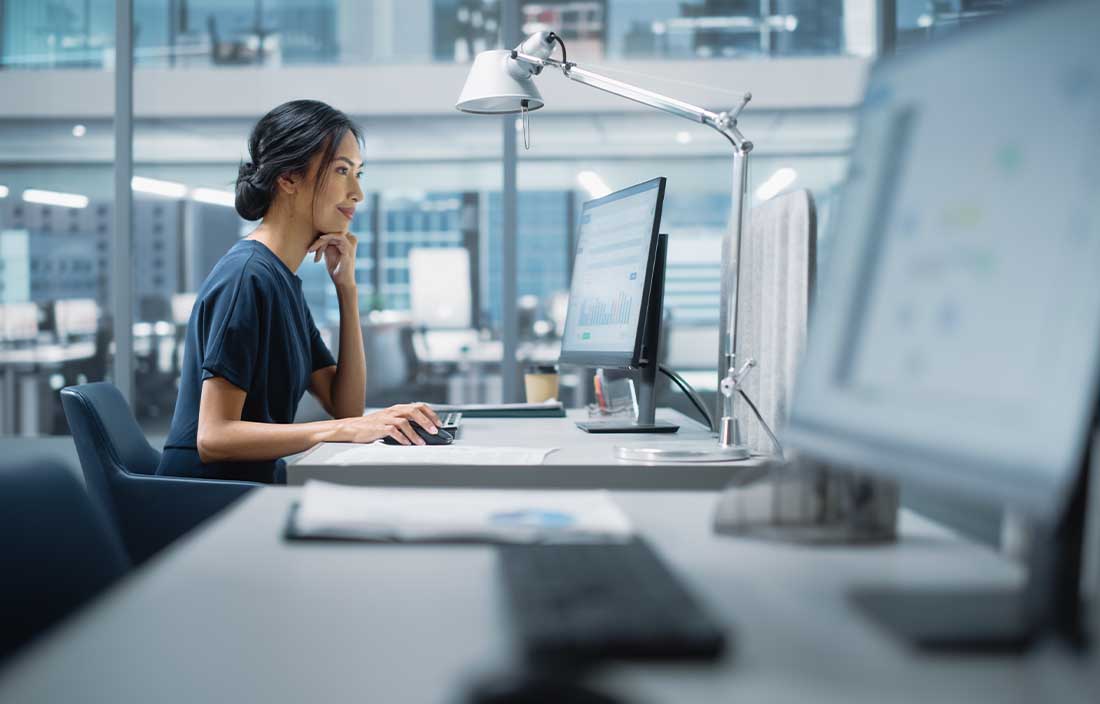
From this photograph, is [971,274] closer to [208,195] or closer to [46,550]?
[46,550]

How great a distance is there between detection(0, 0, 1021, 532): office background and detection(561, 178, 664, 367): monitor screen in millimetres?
1563

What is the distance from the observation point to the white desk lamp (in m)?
1.58

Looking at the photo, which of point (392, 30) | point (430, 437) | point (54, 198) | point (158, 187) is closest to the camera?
point (430, 437)

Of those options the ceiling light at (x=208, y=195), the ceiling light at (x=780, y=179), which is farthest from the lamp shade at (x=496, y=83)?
the ceiling light at (x=208, y=195)

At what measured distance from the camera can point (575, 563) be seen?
2.37 ft

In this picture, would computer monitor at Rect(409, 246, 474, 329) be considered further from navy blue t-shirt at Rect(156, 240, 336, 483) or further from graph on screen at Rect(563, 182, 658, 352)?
navy blue t-shirt at Rect(156, 240, 336, 483)

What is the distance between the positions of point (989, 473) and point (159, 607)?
1.81 feet

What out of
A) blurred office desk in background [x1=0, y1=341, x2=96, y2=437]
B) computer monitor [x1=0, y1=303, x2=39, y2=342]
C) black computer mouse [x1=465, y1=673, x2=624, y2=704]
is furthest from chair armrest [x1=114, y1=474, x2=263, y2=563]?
computer monitor [x1=0, y1=303, x2=39, y2=342]

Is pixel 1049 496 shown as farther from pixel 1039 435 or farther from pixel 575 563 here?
pixel 575 563

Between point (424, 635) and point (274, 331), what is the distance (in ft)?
4.87

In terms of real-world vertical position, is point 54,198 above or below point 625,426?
above

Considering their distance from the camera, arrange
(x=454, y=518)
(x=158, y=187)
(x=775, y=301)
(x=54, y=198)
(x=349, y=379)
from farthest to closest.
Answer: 1. (x=54, y=198)
2. (x=158, y=187)
3. (x=349, y=379)
4. (x=775, y=301)
5. (x=454, y=518)

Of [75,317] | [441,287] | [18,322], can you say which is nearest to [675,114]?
[441,287]

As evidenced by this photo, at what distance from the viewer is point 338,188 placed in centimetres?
215
